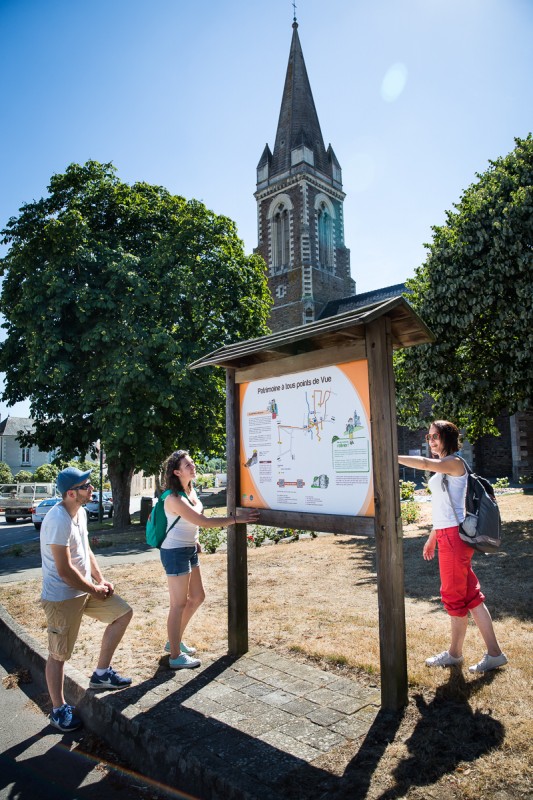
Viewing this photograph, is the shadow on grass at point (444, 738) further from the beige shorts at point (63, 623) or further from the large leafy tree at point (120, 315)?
the large leafy tree at point (120, 315)

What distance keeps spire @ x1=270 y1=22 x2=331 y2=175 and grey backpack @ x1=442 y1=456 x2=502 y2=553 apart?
4566cm

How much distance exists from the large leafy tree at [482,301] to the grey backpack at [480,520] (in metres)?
7.89

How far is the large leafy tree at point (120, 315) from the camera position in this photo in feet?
53.7

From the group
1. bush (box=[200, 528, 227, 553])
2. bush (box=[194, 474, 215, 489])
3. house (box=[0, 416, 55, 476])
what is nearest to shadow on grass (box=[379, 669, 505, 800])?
bush (box=[200, 528, 227, 553])

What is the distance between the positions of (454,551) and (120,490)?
17831 millimetres

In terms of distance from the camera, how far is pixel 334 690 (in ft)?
13.3

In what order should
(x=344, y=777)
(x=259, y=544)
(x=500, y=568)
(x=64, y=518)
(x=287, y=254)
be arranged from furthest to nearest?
(x=287, y=254) → (x=259, y=544) → (x=500, y=568) → (x=64, y=518) → (x=344, y=777)

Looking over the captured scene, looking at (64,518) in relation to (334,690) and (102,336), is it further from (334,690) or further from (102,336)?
(102,336)

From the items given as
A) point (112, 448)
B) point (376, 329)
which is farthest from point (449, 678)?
point (112, 448)

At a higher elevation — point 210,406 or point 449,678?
point 210,406

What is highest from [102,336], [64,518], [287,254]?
[287,254]

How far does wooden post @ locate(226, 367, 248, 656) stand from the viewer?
4.91 meters

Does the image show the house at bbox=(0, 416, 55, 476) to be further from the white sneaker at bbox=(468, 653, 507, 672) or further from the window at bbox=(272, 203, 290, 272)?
the white sneaker at bbox=(468, 653, 507, 672)

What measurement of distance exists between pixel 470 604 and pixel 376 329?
7.27 ft
